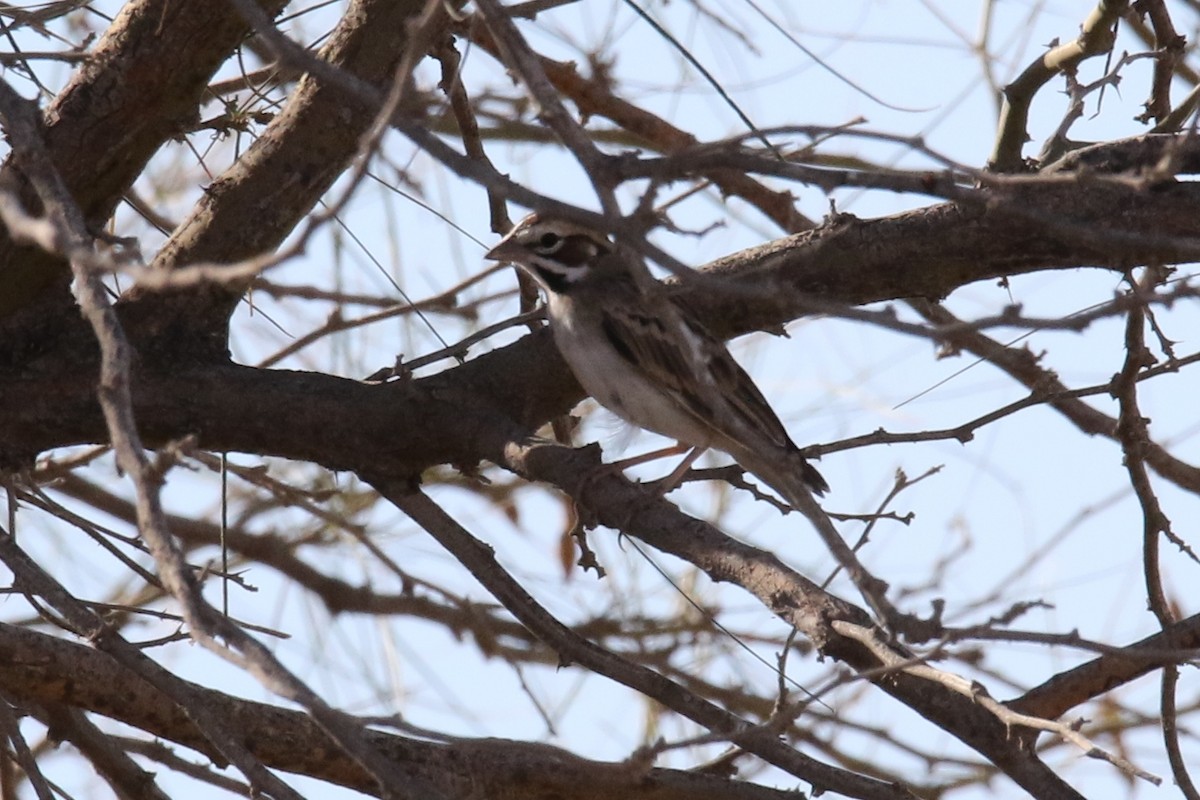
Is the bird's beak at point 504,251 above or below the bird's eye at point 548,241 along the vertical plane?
below

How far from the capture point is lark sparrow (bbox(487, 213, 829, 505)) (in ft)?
18.6

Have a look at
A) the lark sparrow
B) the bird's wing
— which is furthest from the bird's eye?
the bird's wing

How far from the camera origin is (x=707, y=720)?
4.08 meters

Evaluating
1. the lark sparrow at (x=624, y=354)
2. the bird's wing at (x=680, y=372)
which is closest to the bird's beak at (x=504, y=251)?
the lark sparrow at (x=624, y=354)

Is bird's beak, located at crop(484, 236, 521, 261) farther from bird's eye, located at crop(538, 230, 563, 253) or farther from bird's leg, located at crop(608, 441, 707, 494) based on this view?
bird's leg, located at crop(608, 441, 707, 494)

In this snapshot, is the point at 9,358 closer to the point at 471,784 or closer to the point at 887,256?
the point at 471,784

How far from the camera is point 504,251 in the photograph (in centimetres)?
638

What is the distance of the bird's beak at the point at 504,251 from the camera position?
632 cm

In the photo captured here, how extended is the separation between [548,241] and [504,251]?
182 millimetres

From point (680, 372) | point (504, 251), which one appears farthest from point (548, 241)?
point (680, 372)

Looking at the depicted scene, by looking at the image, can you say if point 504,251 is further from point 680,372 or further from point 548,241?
point 680,372

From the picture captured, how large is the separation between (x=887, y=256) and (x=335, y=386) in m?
1.67

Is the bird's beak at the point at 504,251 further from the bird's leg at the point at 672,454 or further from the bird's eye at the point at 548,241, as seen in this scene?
the bird's leg at the point at 672,454

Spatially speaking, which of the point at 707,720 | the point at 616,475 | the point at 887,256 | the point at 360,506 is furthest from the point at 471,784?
the point at 360,506
